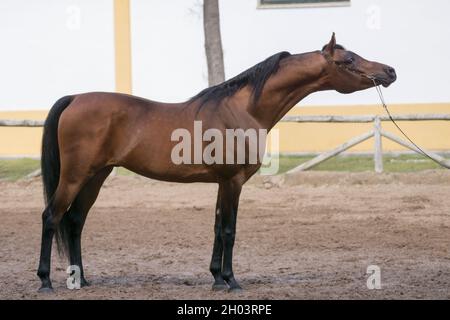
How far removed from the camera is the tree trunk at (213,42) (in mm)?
17344

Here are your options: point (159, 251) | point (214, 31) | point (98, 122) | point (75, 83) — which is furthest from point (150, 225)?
point (75, 83)

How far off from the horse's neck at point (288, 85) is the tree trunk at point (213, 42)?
970cm

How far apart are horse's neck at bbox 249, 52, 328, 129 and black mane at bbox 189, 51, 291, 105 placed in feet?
0.19

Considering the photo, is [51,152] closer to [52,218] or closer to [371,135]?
[52,218]

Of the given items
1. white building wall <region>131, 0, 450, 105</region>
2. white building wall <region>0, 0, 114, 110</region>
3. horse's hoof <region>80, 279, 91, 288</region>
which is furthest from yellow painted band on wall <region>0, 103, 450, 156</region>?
horse's hoof <region>80, 279, 91, 288</region>

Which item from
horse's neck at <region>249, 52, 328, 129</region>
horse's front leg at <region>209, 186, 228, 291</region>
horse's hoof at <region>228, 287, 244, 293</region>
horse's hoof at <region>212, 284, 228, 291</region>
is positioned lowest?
horse's hoof at <region>228, 287, 244, 293</region>

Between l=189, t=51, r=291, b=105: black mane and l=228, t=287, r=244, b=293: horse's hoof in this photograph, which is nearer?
l=228, t=287, r=244, b=293: horse's hoof

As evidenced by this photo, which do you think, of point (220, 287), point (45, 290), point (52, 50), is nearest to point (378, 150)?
point (52, 50)

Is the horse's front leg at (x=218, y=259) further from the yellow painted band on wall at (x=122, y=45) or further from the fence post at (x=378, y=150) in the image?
the yellow painted band on wall at (x=122, y=45)


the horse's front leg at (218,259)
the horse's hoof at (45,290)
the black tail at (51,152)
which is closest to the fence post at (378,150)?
the horse's front leg at (218,259)

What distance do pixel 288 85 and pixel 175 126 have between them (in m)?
1.03

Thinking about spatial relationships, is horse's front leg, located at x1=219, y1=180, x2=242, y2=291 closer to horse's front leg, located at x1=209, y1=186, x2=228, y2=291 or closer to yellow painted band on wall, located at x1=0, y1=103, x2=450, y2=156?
horse's front leg, located at x1=209, y1=186, x2=228, y2=291

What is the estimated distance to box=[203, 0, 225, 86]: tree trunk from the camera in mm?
17344

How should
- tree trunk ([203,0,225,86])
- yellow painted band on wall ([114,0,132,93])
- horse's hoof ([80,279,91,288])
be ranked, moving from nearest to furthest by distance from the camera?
horse's hoof ([80,279,91,288]) < tree trunk ([203,0,225,86]) < yellow painted band on wall ([114,0,132,93])
